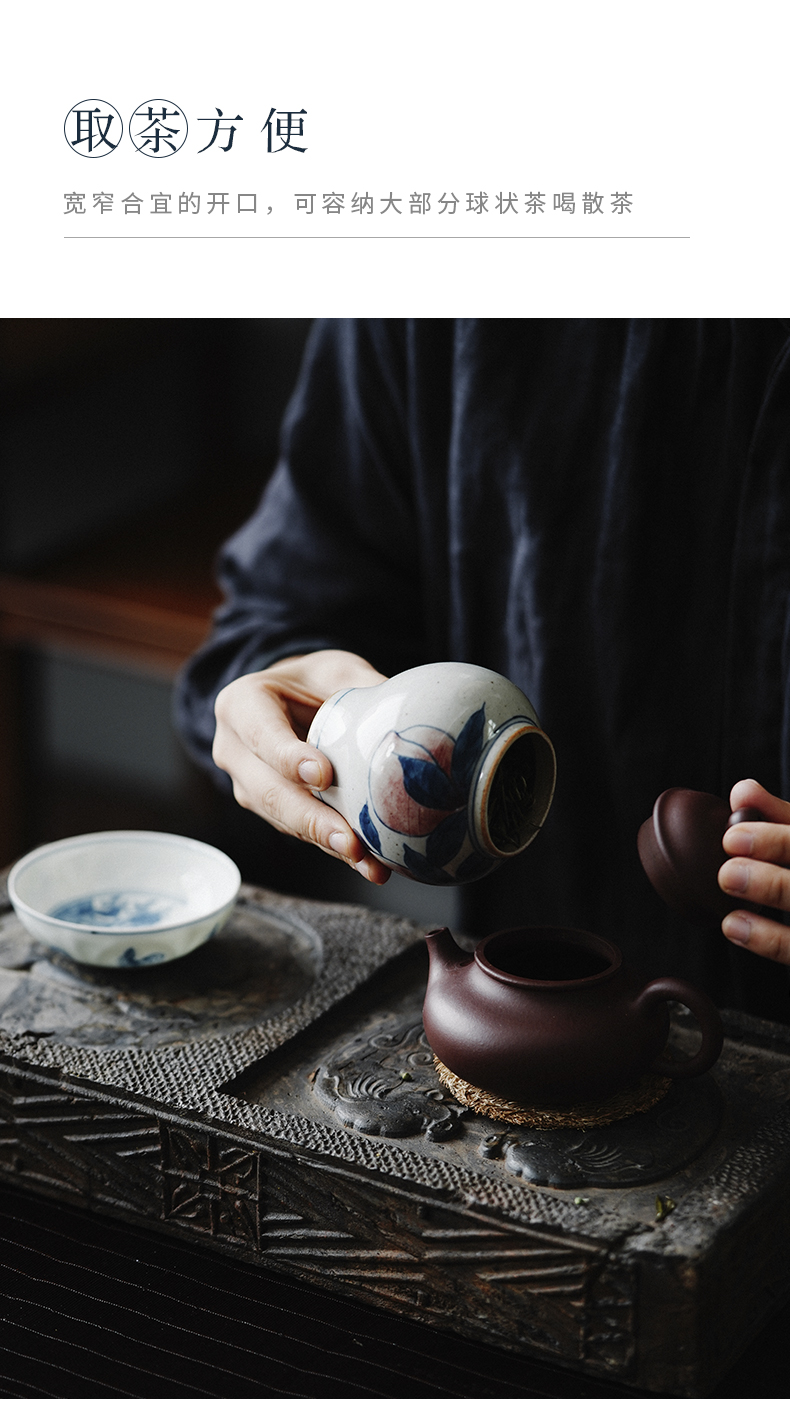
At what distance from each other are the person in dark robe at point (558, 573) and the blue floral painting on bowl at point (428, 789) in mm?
103

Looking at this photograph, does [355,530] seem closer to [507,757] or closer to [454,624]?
[454,624]

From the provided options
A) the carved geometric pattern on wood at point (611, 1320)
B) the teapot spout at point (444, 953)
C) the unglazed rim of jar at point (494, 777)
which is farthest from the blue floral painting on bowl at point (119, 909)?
the carved geometric pattern on wood at point (611, 1320)

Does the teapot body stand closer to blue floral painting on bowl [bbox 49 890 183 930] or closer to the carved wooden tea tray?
the carved wooden tea tray

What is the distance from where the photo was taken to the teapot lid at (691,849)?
1.05 meters

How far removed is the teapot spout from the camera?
1121 mm

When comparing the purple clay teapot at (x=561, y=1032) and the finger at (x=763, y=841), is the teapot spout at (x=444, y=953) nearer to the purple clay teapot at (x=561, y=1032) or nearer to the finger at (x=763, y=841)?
the purple clay teapot at (x=561, y=1032)

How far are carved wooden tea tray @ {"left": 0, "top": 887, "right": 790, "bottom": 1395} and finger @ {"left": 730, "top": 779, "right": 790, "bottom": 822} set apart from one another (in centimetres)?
24

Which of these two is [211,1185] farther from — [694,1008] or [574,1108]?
[694,1008]

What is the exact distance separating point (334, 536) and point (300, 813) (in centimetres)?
56

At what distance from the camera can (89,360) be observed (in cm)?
318

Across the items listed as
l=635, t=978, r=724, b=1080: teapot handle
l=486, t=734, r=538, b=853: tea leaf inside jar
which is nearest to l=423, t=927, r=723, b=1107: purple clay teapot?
l=635, t=978, r=724, b=1080: teapot handle
